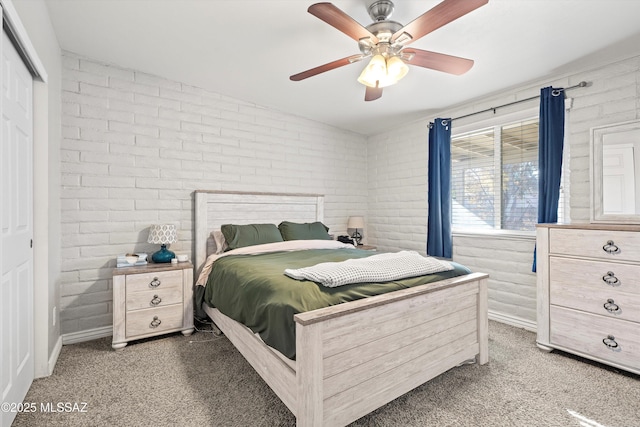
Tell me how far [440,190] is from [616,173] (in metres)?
1.55

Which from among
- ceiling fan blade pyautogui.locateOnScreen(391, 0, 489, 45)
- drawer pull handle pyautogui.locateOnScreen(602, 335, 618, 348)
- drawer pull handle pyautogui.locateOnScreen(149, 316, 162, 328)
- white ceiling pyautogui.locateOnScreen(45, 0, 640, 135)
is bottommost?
drawer pull handle pyautogui.locateOnScreen(149, 316, 162, 328)

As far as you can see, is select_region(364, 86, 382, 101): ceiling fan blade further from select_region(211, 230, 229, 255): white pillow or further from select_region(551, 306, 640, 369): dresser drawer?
select_region(551, 306, 640, 369): dresser drawer

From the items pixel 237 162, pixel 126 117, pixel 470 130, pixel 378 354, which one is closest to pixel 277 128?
pixel 237 162

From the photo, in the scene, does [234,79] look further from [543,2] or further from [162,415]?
[162,415]

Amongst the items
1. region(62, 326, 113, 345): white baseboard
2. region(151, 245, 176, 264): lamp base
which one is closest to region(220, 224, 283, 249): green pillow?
region(151, 245, 176, 264): lamp base

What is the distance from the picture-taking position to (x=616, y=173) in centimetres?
245

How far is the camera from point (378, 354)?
1620 mm

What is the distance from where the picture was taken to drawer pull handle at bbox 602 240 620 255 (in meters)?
2.11

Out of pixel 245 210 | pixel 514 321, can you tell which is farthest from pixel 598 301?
pixel 245 210

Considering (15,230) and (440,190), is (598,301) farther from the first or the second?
(15,230)

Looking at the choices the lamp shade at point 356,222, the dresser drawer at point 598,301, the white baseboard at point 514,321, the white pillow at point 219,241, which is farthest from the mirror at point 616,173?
the white pillow at point 219,241

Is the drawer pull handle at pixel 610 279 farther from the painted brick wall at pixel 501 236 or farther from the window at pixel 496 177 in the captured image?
the window at pixel 496 177

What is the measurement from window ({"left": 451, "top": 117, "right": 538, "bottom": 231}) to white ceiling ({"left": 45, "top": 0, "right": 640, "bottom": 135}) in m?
0.53

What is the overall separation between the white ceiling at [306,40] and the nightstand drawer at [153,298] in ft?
6.66
